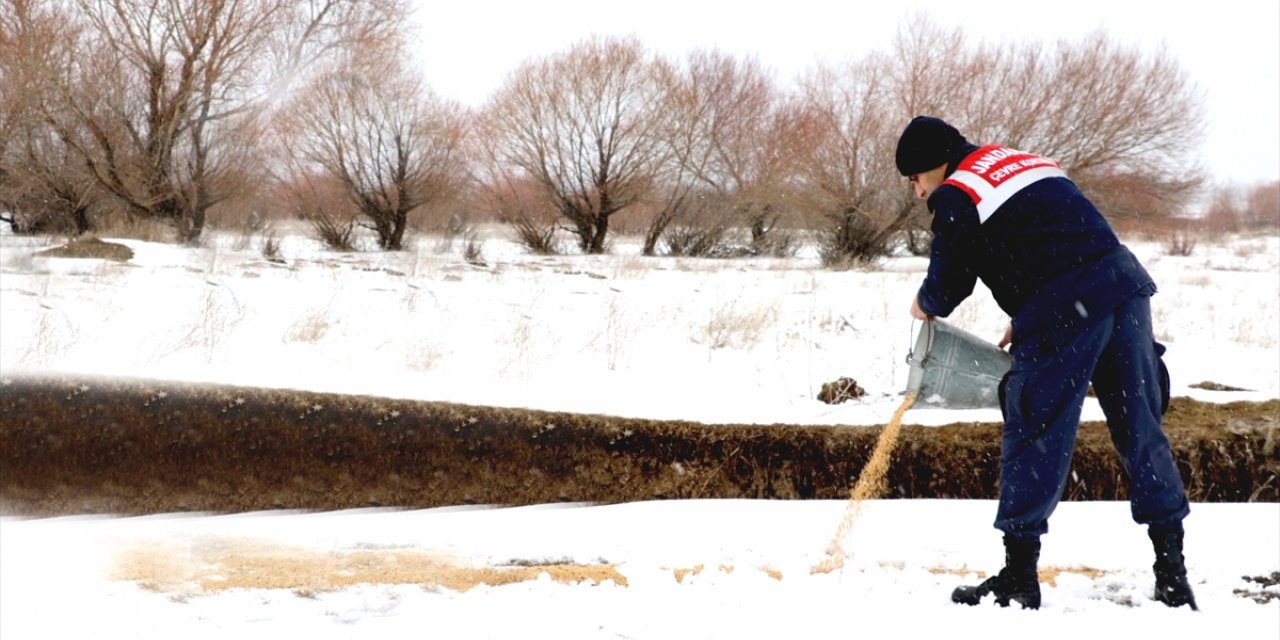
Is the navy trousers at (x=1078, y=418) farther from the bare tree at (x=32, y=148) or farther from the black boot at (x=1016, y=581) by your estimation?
the bare tree at (x=32, y=148)

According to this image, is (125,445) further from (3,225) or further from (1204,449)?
(3,225)

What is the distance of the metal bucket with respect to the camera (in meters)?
3.11

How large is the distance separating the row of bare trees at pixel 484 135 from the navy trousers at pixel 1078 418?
580 inches

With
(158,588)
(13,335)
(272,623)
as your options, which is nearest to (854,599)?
(272,623)

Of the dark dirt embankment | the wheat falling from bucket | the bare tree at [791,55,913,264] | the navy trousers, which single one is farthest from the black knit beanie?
the bare tree at [791,55,913,264]

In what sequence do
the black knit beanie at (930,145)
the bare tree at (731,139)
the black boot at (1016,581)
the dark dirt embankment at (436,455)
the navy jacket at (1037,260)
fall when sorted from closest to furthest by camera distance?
1. the navy jacket at (1037,260)
2. the black boot at (1016,581)
3. the black knit beanie at (930,145)
4. the dark dirt embankment at (436,455)
5. the bare tree at (731,139)

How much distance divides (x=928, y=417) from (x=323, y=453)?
364 centimetres

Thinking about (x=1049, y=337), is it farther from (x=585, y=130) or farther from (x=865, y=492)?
(x=585, y=130)

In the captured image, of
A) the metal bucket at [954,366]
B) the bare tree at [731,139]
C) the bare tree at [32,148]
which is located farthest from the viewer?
the bare tree at [731,139]

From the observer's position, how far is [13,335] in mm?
6109

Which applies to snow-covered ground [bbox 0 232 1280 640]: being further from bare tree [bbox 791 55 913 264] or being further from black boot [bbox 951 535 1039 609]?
bare tree [bbox 791 55 913 264]

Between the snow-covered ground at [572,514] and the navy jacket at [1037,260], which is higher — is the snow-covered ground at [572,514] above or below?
below

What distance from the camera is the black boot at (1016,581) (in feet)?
9.10

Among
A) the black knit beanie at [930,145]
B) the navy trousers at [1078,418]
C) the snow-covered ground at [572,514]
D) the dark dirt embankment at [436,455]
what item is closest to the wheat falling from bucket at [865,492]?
the snow-covered ground at [572,514]
